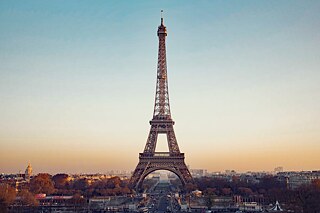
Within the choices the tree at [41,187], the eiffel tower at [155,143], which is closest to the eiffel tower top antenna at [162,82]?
the eiffel tower at [155,143]

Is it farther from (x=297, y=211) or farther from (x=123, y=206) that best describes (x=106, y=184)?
(x=297, y=211)

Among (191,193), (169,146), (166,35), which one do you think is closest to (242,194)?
(191,193)

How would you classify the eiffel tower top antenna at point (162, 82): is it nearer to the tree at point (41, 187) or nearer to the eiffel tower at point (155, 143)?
the eiffel tower at point (155, 143)

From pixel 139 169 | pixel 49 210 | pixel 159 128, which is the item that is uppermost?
pixel 159 128

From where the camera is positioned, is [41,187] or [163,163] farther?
[41,187]

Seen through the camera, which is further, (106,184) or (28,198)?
(106,184)

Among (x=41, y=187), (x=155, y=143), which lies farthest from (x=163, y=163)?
(x=41, y=187)

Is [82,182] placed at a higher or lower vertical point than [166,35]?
lower

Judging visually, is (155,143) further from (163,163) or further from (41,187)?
(41,187)
